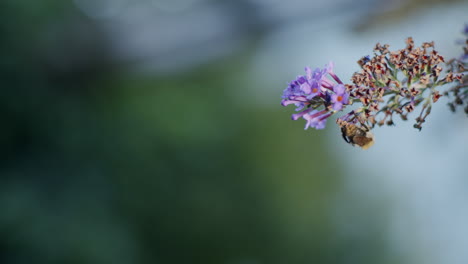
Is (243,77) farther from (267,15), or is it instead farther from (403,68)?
(403,68)

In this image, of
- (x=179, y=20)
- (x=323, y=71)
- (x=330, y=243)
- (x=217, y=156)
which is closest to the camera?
(x=323, y=71)

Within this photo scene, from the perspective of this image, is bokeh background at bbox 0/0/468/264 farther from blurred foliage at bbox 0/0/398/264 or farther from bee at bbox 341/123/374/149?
bee at bbox 341/123/374/149

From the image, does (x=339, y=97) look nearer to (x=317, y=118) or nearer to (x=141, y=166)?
(x=317, y=118)

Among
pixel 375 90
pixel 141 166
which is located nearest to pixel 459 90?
pixel 375 90

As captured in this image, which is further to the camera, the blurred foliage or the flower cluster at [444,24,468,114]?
the blurred foliage

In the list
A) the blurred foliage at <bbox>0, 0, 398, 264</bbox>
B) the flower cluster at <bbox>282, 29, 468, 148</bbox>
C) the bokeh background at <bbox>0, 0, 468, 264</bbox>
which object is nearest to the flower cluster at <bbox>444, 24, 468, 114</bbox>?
the flower cluster at <bbox>282, 29, 468, 148</bbox>

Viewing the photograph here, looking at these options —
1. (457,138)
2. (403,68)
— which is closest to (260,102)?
(457,138)
